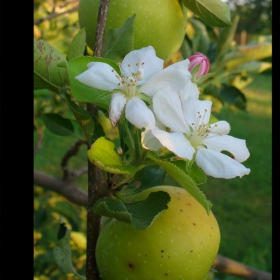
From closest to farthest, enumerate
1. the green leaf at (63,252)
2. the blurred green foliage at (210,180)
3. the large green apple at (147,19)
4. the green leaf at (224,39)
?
the large green apple at (147,19) → the green leaf at (63,252) → the green leaf at (224,39) → the blurred green foliage at (210,180)

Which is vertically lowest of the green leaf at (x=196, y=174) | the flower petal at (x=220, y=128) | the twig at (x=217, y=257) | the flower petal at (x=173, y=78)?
the twig at (x=217, y=257)

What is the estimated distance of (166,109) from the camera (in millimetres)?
530

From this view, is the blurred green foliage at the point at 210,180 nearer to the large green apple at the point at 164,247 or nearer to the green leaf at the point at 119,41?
the large green apple at the point at 164,247

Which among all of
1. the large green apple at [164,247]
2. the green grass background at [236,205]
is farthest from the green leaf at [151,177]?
the green grass background at [236,205]

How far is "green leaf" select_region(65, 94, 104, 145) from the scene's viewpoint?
1.97ft

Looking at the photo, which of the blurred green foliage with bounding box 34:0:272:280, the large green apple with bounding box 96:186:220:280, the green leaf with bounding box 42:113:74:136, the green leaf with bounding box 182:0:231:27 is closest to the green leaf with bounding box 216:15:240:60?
the blurred green foliage with bounding box 34:0:272:280

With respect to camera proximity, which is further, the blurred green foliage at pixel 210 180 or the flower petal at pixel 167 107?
the blurred green foliage at pixel 210 180

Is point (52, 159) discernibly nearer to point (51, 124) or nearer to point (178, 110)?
point (51, 124)

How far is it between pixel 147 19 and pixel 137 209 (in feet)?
1.02

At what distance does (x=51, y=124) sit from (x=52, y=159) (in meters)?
2.92

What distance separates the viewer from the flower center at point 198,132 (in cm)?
57
